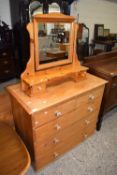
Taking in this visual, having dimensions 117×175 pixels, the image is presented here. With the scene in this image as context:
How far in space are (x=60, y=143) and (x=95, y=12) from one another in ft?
15.3

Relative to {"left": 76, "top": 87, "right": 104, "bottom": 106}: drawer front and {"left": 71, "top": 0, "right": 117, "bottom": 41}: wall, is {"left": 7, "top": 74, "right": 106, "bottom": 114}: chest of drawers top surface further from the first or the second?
{"left": 71, "top": 0, "right": 117, "bottom": 41}: wall

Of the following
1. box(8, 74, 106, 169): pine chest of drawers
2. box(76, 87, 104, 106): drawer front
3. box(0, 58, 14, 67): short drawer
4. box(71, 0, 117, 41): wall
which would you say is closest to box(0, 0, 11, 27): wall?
box(0, 58, 14, 67): short drawer

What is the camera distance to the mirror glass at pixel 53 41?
Answer: 1227 mm

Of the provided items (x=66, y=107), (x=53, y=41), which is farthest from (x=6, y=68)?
(x=66, y=107)

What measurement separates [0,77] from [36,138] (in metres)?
2.18

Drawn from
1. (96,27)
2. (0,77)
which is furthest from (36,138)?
(96,27)

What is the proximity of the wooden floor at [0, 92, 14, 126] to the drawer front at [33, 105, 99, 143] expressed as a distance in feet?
2.78

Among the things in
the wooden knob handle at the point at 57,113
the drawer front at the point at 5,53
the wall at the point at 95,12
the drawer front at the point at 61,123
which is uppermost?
the wall at the point at 95,12

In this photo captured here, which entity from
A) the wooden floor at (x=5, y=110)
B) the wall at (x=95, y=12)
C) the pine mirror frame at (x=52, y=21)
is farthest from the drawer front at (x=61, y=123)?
the wall at (x=95, y=12)

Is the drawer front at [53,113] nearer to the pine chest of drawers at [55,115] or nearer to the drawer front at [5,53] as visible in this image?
the pine chest of drawers at [55,115]

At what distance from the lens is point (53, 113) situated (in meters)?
1.18

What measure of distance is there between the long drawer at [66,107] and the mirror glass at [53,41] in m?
0.42

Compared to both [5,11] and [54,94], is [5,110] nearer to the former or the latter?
[54,94]

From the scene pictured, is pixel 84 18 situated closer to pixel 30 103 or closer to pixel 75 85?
pixel 75 85
